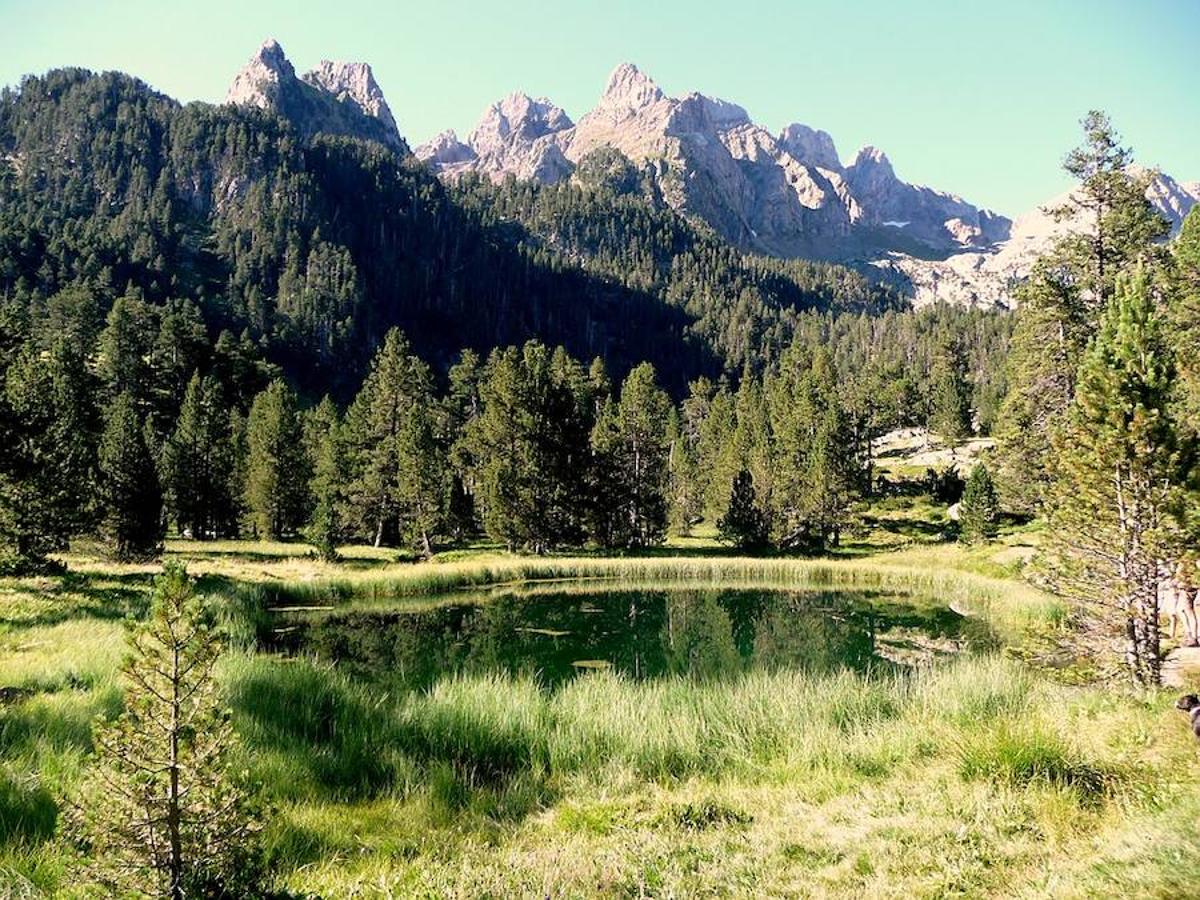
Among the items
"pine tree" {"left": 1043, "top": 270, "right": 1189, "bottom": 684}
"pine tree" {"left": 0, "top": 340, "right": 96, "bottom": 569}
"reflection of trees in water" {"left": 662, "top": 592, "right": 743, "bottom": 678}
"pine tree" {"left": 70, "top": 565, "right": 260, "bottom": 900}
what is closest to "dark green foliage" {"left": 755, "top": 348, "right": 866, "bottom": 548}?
"reflection of trees in water" {"left": 662, "top": 592, "right": 743, "bottom": 678}

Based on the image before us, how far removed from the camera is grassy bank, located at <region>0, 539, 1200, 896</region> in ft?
19.6

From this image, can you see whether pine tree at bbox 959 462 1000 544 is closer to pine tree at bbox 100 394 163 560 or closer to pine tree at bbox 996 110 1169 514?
pine tree at bbox 996 110 1169 514

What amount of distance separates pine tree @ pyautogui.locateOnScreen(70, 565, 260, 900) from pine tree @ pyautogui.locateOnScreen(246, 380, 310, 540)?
61169 mm

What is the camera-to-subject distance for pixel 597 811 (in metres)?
8.20

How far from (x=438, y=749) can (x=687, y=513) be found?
7031cm

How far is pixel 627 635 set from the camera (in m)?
25.4

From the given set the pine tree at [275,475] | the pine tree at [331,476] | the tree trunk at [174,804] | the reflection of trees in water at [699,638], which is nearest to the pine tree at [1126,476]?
the reflection of trees in water at [699,638]

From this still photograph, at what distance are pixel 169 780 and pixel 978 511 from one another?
58992 millimetres

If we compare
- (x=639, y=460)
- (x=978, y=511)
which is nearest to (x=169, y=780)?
(x=978, y=511)

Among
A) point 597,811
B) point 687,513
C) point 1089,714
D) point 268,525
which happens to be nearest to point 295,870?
A: point 597,811

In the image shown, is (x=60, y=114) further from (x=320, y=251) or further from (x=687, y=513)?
(x=687, y=513)

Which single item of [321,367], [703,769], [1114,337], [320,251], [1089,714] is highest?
[320,251]

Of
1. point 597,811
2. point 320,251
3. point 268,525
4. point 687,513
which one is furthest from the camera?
point 320,251

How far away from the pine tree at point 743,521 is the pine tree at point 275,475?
38.6 metres
